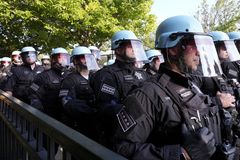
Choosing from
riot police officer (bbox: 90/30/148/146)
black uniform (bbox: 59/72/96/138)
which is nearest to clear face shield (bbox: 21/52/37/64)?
black uniform (bbox: 59/72/96/138)

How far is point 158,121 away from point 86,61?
4.42m

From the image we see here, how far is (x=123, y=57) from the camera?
5.17 meters

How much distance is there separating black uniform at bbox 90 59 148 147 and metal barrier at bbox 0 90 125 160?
81 centimetres

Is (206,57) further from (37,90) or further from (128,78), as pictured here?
(37,90)

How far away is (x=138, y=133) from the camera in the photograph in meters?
2.55

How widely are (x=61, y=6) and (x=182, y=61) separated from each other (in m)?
20.4

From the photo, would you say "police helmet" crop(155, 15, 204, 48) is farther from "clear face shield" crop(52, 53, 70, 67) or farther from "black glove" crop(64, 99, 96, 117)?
"clear face shield" crop(52, 53, 70, 67)

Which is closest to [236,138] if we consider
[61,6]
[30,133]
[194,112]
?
[194,112]

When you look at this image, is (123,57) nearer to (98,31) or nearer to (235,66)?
(235,66)

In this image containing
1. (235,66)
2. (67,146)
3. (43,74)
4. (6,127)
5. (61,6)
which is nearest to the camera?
(67,146)

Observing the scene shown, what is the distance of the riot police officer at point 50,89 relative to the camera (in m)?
7.55

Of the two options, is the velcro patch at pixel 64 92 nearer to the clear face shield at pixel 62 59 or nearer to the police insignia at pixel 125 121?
the clear face shield at pixel 62 59

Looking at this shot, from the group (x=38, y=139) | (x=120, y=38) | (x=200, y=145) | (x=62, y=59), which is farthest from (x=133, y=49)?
(x=62, y=59)

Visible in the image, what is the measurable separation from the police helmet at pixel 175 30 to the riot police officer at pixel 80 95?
2.73 meters
